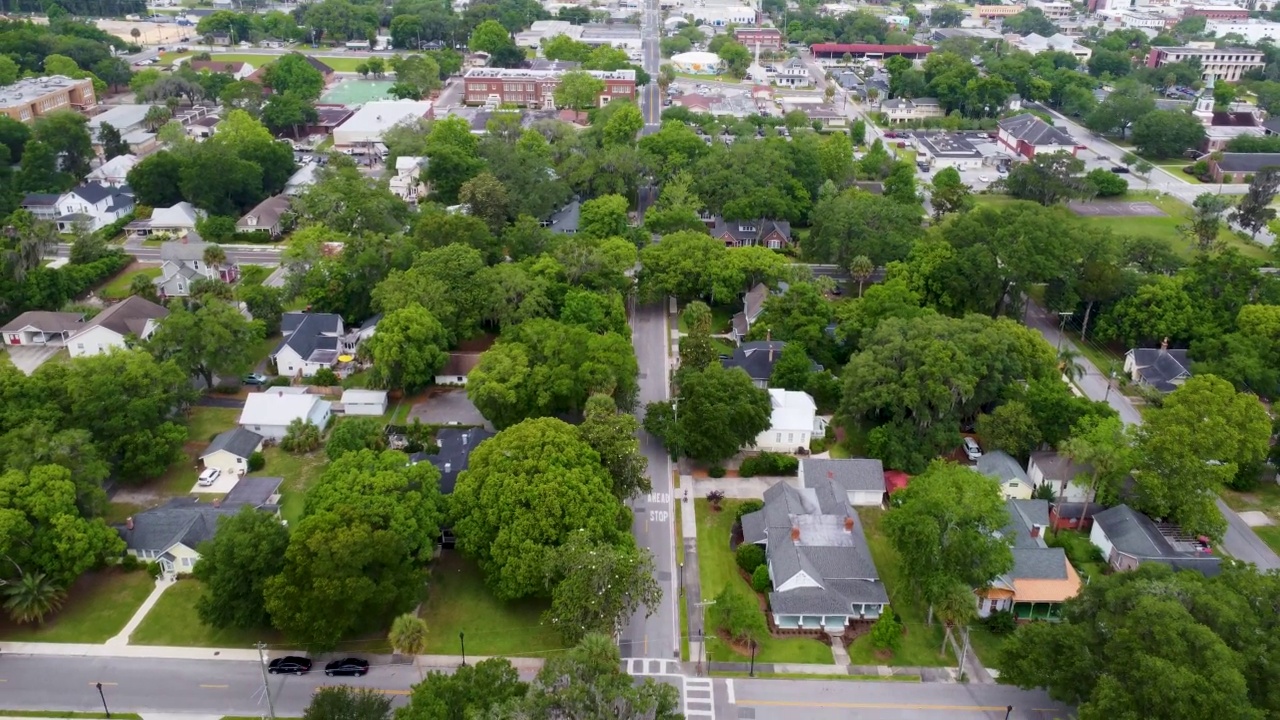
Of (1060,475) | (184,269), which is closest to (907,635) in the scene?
(1060,475)

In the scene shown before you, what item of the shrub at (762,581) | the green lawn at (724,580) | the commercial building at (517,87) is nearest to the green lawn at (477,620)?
the green lawn at (724,580)

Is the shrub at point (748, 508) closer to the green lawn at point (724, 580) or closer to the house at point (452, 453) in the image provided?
the green lawn at point (724, 580)

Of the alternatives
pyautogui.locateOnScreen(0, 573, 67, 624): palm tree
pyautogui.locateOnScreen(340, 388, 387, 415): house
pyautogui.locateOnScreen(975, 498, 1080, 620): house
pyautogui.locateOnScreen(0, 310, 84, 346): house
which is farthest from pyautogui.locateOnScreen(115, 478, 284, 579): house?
pyautogui.locateOnScreen(975, 498, 1080, 620): house

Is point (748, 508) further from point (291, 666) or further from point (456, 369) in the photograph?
point (456, 369)

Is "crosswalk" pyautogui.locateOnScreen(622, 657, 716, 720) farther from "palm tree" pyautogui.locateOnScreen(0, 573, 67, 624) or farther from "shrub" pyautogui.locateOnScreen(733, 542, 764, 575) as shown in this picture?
"palm tree" pyautogui.locateOnScreen(0, 573, 67, 624)

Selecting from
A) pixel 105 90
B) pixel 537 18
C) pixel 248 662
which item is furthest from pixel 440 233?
pixel 537 18

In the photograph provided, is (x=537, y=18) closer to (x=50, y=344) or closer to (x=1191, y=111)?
(x=1191, y=111)
